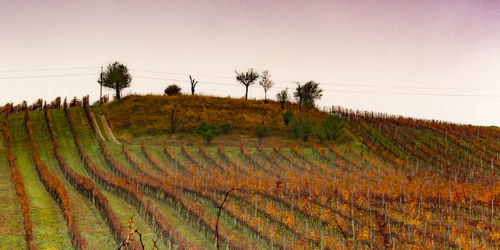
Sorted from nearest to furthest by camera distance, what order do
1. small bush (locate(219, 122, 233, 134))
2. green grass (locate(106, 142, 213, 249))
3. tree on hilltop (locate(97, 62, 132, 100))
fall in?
green grass (locate(106, 142, 213, 249)) → small bush (locate(219, 122, 233, 134)) → tree on hilltop (locate(97, 62, 132, 100))

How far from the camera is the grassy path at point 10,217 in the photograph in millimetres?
18414

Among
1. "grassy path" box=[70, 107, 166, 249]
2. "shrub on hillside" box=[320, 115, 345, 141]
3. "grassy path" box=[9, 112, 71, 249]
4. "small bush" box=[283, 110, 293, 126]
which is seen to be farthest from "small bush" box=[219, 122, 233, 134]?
"grassy path" box=[9, 112, 71, 249]

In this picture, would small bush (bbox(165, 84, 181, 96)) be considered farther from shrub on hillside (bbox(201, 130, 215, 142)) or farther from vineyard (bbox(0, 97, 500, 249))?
shrub on hillside (bbox(201, 130, 215, 142))

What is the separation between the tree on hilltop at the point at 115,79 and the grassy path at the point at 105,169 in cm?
737

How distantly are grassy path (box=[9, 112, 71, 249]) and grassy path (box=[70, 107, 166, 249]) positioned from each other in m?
3.19

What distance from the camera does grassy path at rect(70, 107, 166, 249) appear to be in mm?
20544

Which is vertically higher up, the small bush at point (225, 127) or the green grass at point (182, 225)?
the small bush at point (225, 127)

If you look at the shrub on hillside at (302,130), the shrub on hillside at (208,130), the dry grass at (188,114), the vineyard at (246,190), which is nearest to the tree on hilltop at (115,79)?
the dry grass at (188,114)

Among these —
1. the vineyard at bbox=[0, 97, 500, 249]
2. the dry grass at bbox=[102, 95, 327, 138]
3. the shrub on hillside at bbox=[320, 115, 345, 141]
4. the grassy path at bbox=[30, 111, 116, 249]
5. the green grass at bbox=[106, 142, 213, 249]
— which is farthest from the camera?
the dry grass at bbox=[102, 95, 327, 138]

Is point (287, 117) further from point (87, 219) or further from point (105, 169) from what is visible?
point (87, 219)

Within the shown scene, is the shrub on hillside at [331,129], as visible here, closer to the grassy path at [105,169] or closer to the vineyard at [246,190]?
the vineyard at [246,190]

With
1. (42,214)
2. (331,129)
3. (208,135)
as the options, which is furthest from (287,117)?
(42,214)

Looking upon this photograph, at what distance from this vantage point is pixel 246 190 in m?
26.2

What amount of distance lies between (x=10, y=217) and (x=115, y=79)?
155 ft
